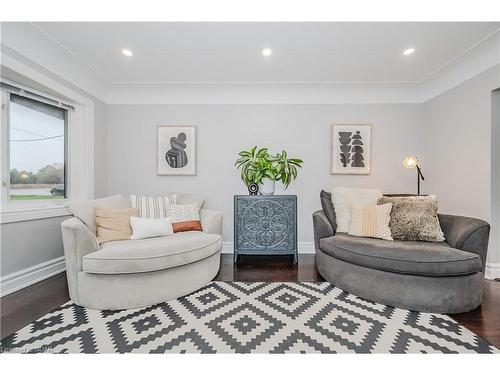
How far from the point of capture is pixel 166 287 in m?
1.92

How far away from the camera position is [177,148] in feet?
10.9

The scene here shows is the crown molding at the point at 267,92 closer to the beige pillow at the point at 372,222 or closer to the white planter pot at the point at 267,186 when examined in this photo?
the white planter pot at the point at 267,186

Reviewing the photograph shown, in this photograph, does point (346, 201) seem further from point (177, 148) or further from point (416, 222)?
point (177, 148)

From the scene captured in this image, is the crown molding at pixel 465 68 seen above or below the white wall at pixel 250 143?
above

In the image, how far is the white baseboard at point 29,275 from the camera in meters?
2.05

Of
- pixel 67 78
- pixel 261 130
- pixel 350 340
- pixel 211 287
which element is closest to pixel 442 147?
pixel 261 130

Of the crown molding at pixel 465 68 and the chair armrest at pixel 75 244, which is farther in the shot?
the crown molding at pixel 465 68

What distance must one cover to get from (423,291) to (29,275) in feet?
11.5

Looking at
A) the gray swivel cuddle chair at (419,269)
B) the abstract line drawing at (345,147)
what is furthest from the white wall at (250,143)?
the gray swivel cuddle chair at (419,269)

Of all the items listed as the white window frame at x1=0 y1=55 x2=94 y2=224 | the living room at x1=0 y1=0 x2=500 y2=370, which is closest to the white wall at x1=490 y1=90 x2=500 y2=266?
the living room at x1=0 y1=0 x2=500 y2=370

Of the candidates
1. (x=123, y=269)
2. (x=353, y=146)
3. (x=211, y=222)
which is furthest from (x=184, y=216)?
(x=353, y=146)

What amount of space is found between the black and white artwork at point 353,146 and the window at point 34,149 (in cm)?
353

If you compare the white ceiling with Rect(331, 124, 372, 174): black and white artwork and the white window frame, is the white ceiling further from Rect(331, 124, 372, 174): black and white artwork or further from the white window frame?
Rect(331, 124, 372, 174): black and white artwork

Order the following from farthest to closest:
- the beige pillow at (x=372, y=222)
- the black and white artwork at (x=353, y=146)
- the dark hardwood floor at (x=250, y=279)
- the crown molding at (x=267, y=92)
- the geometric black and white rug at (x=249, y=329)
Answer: the black and white artwork at (x=353, y=146), the crown molding at (x=267, y=92), the beige pillow at (x=372, y=222), the dark hardwood floor at (x=250, y=279), the geometric black and white rug at (x=249, y=329)
